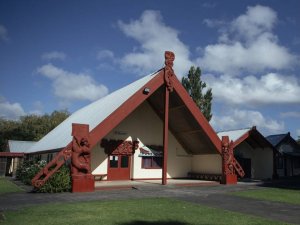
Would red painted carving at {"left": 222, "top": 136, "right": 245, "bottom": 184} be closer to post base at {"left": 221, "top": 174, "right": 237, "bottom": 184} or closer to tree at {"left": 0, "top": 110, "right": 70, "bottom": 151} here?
post base at {"left": 221, "top": 174, "right": 237, "bottom": 184}

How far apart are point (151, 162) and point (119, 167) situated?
2.63m

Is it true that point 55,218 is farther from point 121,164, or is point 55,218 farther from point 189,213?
point 121,164

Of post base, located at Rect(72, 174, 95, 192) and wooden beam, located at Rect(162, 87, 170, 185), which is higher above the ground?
wooden beam, located at Rect(162, 87, 170, 185)

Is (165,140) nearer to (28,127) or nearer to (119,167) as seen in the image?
(119,167)

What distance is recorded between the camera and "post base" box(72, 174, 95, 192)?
16547mm

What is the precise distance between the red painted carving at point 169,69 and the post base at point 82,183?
7465mm

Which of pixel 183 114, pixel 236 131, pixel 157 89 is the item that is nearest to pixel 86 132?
pixel 157 89

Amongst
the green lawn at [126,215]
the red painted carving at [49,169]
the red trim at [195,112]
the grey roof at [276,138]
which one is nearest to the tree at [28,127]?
the grey roof at [276,138]

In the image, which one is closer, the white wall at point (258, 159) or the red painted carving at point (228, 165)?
the red painted carving at point (228, 165)

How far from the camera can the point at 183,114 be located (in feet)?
76.7

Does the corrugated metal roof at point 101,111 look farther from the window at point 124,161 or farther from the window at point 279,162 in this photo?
the window at point 279,162

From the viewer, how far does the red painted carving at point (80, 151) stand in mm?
16969

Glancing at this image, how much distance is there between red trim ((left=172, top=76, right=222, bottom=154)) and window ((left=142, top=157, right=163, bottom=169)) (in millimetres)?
4789

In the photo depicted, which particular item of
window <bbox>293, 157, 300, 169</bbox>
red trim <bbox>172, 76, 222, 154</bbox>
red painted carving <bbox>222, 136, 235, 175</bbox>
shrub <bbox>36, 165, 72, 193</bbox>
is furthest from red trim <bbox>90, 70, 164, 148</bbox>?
window <bbox>293, 157, 300, 169</bbox>
